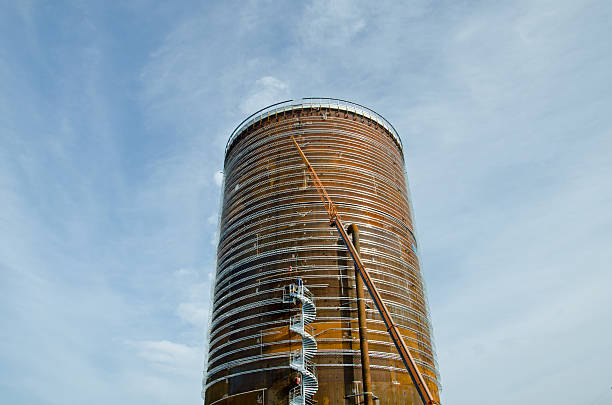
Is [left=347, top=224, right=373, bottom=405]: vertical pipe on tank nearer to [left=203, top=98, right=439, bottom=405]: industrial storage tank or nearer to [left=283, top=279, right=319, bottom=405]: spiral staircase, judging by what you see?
[left=203, top=98, right=439, bottom=405]: industrial storage tank

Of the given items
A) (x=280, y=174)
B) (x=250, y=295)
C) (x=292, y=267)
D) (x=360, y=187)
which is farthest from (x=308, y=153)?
(x=250, y=295)

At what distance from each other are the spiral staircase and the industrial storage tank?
8cm

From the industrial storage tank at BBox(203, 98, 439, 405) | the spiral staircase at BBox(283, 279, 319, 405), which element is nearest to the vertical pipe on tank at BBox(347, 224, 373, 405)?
the industrial storage tank at BBox(203, 98, 439, 405)

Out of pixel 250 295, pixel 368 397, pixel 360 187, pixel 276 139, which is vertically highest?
pixel 276 139

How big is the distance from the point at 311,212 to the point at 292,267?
372 centimetres

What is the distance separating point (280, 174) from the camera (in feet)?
94.9

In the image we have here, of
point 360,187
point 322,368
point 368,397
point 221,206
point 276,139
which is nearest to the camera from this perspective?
point 368,397

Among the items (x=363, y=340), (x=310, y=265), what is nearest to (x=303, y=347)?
(x=363, y=340)

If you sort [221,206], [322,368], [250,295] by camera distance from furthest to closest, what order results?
[221,206] < [250,295] < [322,368]

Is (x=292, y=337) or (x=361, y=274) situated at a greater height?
(x=361, y=274)

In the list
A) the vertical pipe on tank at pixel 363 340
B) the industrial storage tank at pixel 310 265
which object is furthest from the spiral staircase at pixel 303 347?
the vertical pipe on tank at pixel 363 340

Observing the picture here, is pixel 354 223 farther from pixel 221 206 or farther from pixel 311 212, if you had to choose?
pixel 221 206

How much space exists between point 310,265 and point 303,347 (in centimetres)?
471

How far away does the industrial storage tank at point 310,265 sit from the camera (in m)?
22.4
